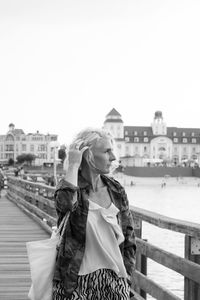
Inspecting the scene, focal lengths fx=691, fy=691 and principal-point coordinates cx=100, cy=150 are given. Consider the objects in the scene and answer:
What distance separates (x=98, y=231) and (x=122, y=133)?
173644 millimetres

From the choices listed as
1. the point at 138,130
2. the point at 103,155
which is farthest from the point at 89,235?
the point at 138,130

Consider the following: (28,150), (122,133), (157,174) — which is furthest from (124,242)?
(28,150)

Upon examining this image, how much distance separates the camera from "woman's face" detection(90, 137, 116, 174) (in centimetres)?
348

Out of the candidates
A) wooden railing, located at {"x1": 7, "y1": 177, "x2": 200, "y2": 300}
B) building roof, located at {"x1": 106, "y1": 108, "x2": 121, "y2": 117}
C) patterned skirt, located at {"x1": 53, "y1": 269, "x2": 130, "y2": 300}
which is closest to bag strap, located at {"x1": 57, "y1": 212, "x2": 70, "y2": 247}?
patterned skirt, located at {"x1": 53, "y1": 269, "x2": 130, "y2": 300}

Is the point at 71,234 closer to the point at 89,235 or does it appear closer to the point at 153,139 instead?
the point at 89,235

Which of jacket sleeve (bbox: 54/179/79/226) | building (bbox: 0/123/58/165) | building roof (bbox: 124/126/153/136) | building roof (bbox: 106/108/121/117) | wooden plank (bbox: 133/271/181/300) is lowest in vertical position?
wooden plank (bbox: 133/271/181/300)

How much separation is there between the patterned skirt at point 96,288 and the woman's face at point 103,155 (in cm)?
51

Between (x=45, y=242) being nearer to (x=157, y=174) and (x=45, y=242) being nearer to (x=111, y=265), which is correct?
(x=111, y=265)

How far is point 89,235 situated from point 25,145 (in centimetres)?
18888

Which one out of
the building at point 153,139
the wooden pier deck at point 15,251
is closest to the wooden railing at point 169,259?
the wooden pier deck at point 15,251

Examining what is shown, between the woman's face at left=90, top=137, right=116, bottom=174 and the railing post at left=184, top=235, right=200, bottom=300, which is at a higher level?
the woman's face at left=90, top=137, right=116, bottom=174

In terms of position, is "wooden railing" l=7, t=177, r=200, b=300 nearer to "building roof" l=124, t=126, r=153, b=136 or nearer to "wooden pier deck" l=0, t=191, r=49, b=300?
"wooden pier deck" l=0, t=191, r=49, b=300

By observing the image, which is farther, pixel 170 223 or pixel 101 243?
pixel 170 223

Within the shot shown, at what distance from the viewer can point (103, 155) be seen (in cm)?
349
